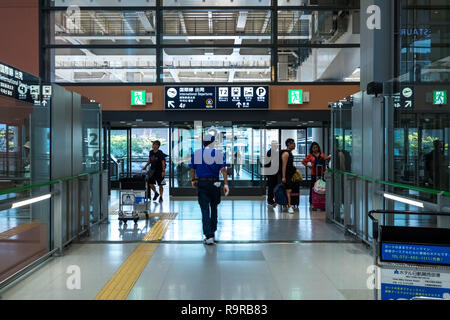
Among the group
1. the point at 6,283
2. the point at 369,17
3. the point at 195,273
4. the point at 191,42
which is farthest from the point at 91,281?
the point at 191,42

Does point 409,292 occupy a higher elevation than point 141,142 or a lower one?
lower

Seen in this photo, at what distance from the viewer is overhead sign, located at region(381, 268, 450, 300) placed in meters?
2.53

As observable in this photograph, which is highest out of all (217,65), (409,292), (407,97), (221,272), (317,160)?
(217,65)

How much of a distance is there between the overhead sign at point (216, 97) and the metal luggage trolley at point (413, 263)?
8.47 meters

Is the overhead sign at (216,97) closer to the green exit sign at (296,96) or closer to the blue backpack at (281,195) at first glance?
the green exit sign at (296,96)

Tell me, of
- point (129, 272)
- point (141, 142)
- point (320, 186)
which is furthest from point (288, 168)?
point (141, 142)

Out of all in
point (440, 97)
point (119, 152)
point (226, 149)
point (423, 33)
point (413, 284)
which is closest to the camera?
point (413, 284)

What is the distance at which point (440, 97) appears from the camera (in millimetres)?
5711

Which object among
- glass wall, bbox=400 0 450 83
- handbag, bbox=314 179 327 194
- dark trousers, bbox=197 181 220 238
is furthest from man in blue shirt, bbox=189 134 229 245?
handbag, bbox=314 179 327 194

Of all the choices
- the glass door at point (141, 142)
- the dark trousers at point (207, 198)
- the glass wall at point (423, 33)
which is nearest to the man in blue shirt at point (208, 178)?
the dark trousers at point (207, 198)

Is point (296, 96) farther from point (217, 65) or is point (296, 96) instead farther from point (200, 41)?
point (200, 41)

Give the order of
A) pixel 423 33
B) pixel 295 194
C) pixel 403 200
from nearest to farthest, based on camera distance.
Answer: pixel 403 200 < pixel 423 33 < pixel 295 194

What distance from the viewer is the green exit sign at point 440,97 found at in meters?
5.68

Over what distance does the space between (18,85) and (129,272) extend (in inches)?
90.9
